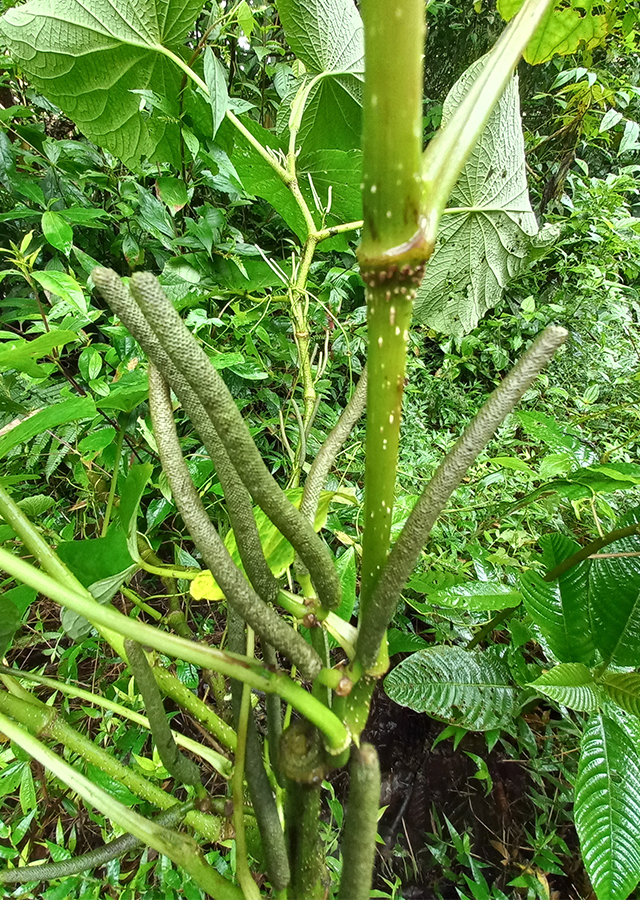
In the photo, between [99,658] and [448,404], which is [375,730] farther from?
[448,404]

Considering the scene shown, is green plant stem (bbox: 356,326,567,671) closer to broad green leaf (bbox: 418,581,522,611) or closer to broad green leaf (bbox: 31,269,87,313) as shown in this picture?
broad green leaf (bbox: 418,581,522,611)

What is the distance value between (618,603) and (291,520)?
0.52 meters

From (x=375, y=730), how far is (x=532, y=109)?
2564 millimetres

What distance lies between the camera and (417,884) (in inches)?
28.8

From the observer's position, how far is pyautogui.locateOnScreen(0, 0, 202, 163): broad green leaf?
1.43ft

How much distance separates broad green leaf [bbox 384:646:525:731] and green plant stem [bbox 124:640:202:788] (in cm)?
38

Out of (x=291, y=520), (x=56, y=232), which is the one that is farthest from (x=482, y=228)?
(x=56, y=232)

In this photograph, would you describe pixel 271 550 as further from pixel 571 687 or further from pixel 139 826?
pixel 571 687

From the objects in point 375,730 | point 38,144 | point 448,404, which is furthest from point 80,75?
point 448,404

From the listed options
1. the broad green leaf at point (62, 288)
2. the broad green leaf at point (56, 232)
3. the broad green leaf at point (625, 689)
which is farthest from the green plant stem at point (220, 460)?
the broad green leaf at point (56, 232)

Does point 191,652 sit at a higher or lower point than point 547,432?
higher

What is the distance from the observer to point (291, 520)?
0.24 m

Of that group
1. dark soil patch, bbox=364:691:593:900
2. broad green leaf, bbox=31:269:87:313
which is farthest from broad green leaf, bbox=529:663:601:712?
broad green leaf, bbox=31:269:87:313

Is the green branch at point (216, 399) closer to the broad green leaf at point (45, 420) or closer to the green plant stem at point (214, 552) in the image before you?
the green plant stem at point (214, 552)
